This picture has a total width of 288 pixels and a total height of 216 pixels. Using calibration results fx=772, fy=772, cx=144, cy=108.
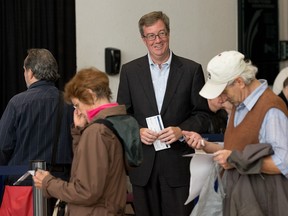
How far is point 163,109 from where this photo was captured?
508 centimetres

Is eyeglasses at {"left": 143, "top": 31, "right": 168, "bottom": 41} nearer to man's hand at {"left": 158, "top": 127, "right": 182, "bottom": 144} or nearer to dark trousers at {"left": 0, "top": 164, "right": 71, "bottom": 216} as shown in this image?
man's hand at {"left": 158, "top": 127, "right": 182, "bottom": 144}

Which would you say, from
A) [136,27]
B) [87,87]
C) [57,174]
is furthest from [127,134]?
[136,27]

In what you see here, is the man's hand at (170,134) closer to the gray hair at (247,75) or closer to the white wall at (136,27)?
the gray hair at (247,75)

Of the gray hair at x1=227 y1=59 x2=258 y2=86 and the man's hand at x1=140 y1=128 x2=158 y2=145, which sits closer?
the gray hair at x1=227 y1=59 x2=258 y2=86

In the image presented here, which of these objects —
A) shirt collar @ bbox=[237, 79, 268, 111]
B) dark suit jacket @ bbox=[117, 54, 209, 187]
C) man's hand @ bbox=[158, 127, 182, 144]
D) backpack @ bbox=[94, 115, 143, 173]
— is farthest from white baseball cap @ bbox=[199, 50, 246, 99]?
dark suit jacket @ bbox=[117, 54, 209, 187]

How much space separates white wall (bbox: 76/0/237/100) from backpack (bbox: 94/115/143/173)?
3.55 m

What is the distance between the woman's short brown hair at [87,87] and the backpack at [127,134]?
0.43ft

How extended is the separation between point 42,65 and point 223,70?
182cm

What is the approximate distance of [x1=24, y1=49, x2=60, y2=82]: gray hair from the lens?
17.1ft

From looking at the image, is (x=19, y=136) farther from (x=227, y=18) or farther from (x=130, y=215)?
(x=227, y=18)

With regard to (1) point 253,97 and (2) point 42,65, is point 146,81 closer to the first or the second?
(2) point 42,65

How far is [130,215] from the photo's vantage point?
6.90m

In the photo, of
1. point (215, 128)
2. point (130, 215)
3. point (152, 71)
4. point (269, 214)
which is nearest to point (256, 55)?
point (215, 128)

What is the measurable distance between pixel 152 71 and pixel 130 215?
6.92 feet
